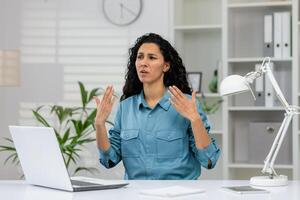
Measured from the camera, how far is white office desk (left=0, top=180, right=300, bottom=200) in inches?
82.0

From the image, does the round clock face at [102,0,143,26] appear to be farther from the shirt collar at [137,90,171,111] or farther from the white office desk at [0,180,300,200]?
the white office desk at [0,180,300,200]

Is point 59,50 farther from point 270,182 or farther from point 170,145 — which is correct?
point 270,182

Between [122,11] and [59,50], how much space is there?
2.02 ft

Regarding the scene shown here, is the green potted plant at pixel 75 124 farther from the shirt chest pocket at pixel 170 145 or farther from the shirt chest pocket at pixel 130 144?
the shirt chest pocket at pixel 170 145

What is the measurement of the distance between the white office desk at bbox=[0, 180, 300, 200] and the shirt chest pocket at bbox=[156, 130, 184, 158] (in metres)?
0.30

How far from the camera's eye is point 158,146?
2770 millimetres

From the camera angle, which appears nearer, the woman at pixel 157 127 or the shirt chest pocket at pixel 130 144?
the woman at pixel 157 127

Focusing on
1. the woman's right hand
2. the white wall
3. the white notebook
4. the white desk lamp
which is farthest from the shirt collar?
the white wall

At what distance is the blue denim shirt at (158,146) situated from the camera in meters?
2.74

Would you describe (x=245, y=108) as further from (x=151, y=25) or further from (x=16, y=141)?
Result: (x=16, y=141)

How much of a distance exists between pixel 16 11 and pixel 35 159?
112 inches

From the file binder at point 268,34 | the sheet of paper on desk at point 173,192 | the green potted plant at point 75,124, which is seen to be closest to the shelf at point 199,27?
the file binder at point 268,34

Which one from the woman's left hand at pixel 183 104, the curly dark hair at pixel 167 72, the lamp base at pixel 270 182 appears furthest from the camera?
the curly dark hair at pixel 167 72

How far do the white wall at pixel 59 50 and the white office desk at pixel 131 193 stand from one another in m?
2.28
